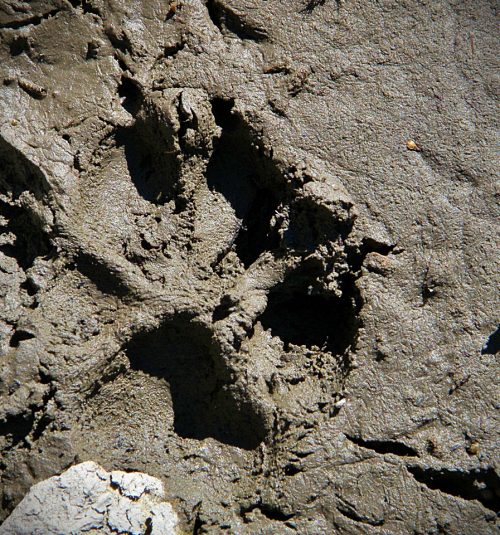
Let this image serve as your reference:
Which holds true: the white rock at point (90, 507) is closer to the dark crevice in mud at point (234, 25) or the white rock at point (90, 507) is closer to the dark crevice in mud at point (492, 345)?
the dark crevice in mud at point (492, 345)

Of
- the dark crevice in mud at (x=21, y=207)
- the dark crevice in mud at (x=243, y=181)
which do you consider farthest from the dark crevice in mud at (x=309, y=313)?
the dark crevice in mud at (x=21, y=207)

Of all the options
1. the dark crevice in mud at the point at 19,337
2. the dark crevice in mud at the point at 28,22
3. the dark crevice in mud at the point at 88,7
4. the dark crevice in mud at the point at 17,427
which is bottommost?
the dark crevice in mud at the point at 17,427

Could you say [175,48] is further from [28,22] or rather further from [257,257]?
[257,257]

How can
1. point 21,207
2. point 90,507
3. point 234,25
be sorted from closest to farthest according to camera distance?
point 90,507 < point 21,207 < point 234,25

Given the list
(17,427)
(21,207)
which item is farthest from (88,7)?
(17,427)

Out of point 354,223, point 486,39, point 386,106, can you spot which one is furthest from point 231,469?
point 486,39

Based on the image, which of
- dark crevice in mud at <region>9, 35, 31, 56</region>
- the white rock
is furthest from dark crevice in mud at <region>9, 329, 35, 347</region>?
dark crevice in mud at <region>9, 35, 31, 56</region>
